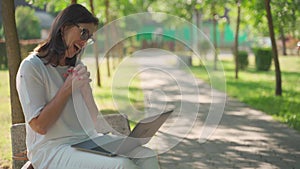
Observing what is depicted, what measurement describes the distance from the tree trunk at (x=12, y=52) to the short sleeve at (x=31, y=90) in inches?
99.2

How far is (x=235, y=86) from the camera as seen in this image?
1630 cm

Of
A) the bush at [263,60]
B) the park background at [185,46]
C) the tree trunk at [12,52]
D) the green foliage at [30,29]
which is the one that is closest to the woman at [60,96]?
the park background at [185,46]

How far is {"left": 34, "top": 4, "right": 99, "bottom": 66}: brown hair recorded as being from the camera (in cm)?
319

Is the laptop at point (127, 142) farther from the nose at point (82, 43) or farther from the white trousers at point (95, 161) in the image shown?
the nose at point (82, 43)

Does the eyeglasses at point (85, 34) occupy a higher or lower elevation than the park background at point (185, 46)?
higher

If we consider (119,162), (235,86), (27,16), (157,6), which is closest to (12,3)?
(119,162)

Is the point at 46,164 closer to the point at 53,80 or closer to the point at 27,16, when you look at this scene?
the point at 53,80

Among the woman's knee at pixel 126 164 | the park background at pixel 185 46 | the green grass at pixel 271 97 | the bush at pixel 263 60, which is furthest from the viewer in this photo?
the bush at pixel 263 60

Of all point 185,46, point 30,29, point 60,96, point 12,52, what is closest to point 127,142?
point 60,96

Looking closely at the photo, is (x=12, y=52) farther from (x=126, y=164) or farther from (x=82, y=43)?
(x=126, y=164)

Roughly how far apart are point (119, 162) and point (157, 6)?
2508 cm

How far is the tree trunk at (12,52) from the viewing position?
5.61 metres

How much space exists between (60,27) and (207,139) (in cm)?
489

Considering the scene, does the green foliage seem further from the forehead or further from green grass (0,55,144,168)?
the forehead
